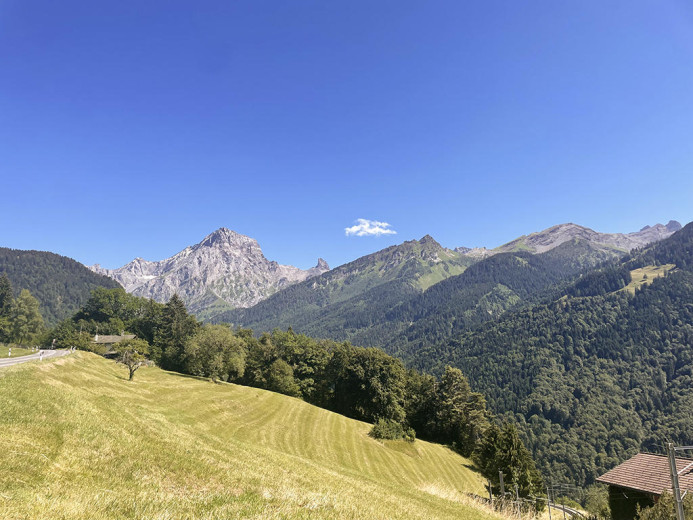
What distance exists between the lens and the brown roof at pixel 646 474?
33.1 metres

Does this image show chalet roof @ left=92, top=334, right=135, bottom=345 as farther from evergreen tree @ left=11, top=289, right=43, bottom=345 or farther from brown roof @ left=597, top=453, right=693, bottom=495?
brown roof @ left=597, top=453, right=693, bottom=495

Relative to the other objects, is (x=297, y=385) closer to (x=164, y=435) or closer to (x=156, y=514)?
(x=164, y=435)

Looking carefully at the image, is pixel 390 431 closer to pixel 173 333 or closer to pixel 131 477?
pixel 131 477

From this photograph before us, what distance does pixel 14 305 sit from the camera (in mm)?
120938

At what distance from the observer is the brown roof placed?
109 ft

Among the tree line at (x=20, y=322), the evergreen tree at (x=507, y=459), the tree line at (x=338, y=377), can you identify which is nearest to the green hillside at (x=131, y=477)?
the evergreen tree at (x=507, y=459)

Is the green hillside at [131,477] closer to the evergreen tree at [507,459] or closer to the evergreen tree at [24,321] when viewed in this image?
the evergreen tree at [507,459]

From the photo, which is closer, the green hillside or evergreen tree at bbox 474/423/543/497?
the green hillside

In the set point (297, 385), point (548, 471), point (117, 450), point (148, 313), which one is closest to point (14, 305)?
point (148, 313)

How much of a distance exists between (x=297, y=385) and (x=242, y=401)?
1082 inches

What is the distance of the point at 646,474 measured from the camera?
35.2 metres

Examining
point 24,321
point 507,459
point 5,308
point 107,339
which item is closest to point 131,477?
point 507,459

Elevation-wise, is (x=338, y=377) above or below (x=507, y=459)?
above

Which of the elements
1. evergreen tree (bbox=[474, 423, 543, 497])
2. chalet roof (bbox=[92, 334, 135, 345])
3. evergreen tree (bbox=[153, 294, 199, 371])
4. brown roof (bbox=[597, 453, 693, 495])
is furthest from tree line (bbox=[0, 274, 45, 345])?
brown roof (bbox=[597, 453, 693, 495])
